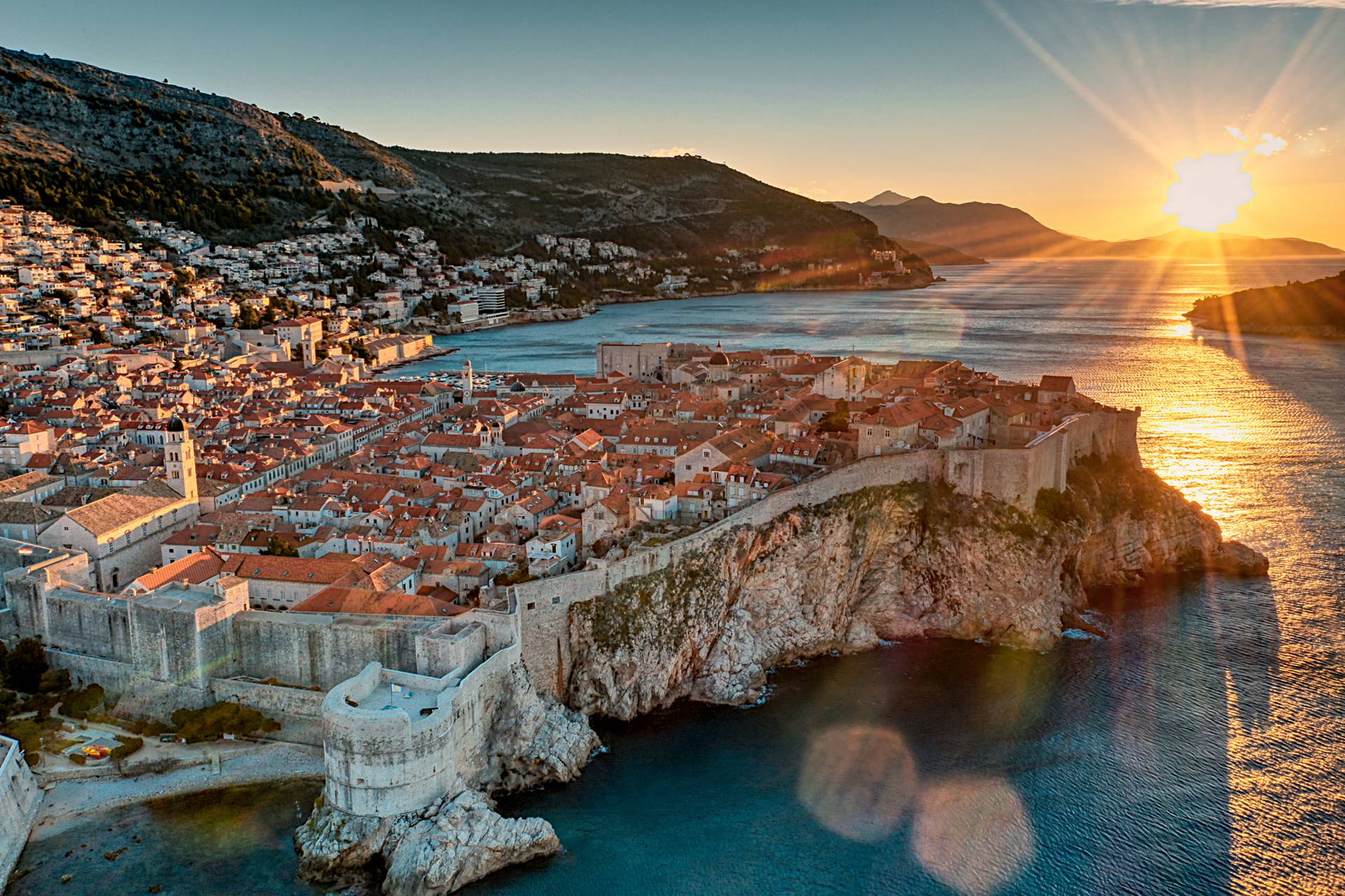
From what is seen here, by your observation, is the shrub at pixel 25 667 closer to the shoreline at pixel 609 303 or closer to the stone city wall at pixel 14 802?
the stone city wall at pixel 14 802

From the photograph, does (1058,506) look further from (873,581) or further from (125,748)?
(125,748)

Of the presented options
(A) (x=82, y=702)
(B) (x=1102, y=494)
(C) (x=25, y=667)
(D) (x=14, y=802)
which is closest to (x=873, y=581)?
(B) (x=1102, y=494)

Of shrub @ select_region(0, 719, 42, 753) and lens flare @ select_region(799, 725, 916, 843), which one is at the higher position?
shrub @ select_region(0, 719, 42, 753)

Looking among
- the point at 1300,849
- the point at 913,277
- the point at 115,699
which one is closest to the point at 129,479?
the point at 115,699

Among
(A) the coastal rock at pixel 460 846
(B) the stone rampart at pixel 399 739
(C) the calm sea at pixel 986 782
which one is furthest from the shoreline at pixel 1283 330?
(A) the coastal rock at pixel 460 846

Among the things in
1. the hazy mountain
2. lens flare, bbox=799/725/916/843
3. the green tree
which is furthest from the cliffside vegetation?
the hazy mountain

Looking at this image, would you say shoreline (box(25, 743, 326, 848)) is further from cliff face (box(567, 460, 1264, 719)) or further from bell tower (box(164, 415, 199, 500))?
bell tower (box(164, 415, 199, 500))
